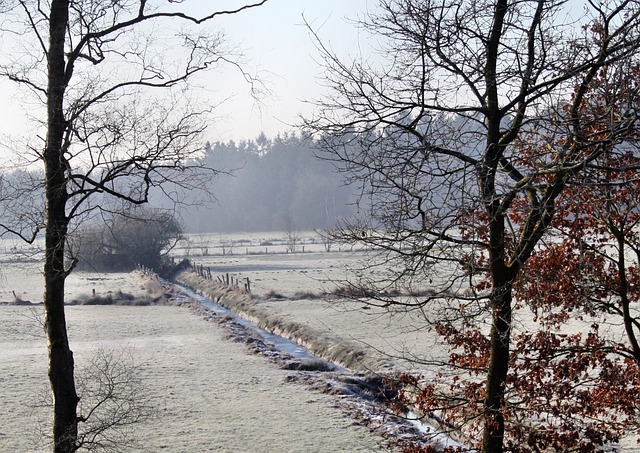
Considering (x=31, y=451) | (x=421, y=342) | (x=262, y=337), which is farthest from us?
(x=262, y=337)

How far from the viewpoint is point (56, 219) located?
9.03 m

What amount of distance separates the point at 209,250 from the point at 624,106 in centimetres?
9039

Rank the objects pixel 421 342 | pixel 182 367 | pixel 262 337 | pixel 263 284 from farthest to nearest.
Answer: pixel 263 284 → pixel 262 337 → pixel 421 342 → pixel 182 367

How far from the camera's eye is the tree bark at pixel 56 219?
8.96 metres

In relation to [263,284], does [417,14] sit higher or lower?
higher

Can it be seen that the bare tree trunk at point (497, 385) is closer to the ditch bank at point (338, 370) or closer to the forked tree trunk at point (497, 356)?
the forked tree trunk at point (497, 356)

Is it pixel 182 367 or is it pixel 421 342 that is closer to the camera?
pixel 182 367

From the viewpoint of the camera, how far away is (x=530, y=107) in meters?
7.54

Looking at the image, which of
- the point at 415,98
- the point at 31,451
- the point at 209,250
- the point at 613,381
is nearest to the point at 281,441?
the point at 31,451

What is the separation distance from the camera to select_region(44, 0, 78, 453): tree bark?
29.4 ft

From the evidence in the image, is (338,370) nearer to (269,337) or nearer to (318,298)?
(269,337)

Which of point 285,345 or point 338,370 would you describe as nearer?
point 338,370

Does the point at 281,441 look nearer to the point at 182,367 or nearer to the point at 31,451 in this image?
the point at 31,451

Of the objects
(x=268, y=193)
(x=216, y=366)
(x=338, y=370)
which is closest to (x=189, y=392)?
(x=216, y=366)
